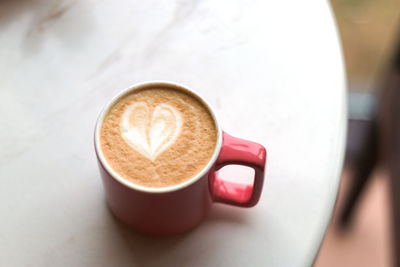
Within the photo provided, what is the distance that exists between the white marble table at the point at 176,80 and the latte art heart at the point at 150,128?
0.40ft

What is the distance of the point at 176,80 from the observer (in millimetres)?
664

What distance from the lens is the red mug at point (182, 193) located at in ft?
1.51

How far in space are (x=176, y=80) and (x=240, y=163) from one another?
231 millimetres

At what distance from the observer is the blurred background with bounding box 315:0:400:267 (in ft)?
3.18

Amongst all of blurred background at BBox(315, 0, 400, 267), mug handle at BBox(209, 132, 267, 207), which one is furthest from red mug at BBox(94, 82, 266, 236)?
blurred background at BBox(315, 0, 400, 267)

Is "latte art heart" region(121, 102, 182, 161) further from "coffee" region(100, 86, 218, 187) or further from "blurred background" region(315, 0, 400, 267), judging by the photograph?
"blurred background" region(315, 0, 400, 267)

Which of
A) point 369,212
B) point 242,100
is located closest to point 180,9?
point 242,100

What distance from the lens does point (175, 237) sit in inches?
21.5

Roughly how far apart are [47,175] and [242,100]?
29cm

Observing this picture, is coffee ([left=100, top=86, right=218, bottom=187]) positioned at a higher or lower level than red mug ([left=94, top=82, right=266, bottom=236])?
higher

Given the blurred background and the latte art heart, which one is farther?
the blurred background

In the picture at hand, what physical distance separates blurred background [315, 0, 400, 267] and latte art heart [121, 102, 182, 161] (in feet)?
1.92

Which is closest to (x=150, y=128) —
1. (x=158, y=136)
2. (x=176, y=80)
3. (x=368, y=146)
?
(x=158, y=136)

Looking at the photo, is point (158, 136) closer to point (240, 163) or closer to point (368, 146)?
point (240, 163)
